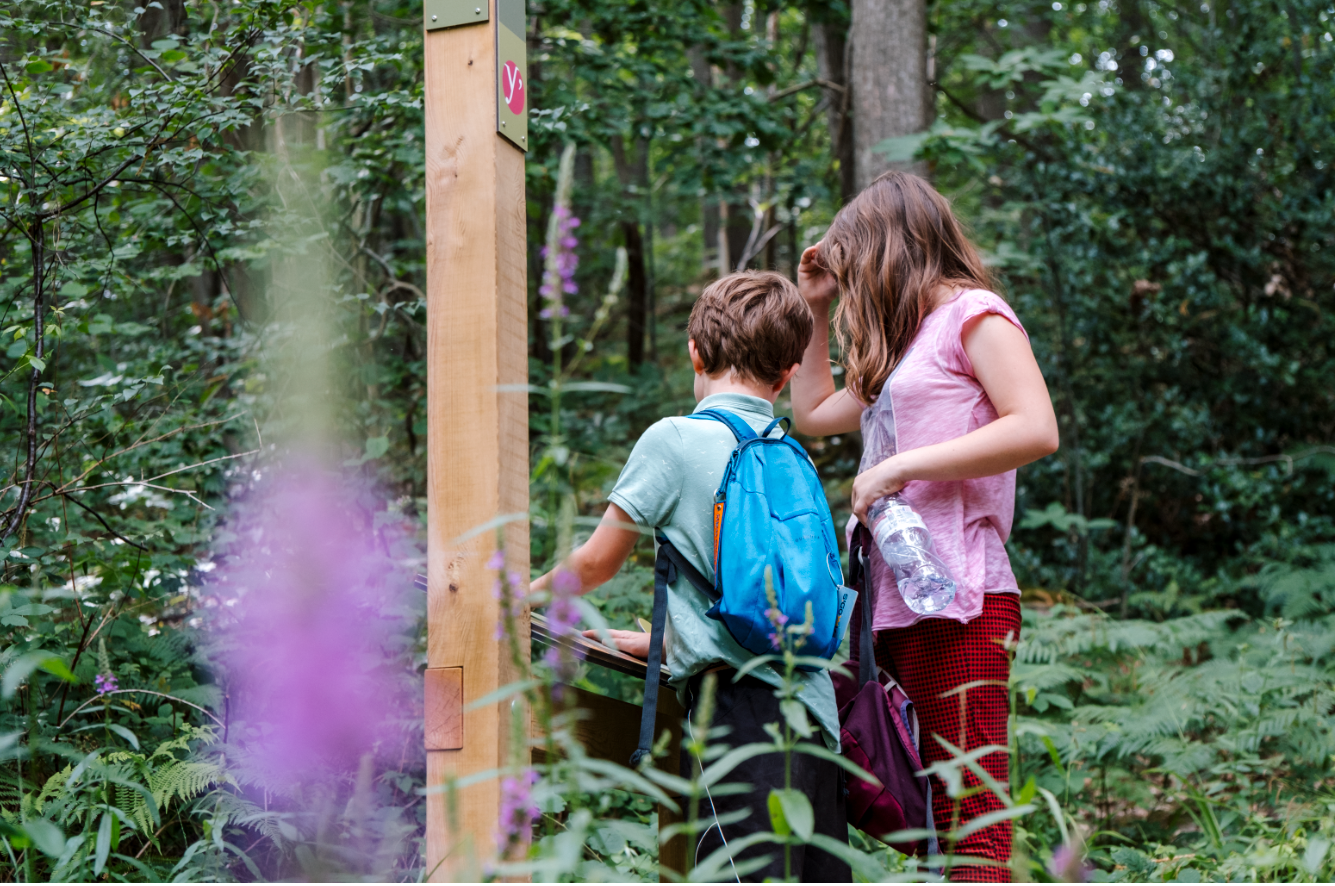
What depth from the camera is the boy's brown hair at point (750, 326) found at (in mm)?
2156

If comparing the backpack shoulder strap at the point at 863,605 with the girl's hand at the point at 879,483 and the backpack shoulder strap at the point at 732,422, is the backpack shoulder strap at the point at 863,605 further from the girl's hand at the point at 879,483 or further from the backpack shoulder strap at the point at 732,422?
the backpack shoulder strap at the point at 732,422

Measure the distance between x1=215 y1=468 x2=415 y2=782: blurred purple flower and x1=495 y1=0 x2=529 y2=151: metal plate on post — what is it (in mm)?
771

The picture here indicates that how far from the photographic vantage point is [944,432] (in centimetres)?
210

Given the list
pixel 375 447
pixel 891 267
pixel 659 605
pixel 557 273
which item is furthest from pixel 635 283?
pixel 557 273

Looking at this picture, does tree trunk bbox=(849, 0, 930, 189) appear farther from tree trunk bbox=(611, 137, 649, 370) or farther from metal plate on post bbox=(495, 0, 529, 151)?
metal plate on post bbox=(495, 0, 529, 151)

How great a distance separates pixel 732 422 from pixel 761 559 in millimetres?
319

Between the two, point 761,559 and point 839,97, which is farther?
point 839,97

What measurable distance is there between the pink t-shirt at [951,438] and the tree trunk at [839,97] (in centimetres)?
448

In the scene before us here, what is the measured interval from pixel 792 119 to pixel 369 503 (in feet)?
18.6

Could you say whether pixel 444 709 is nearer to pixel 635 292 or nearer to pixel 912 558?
pixel 912 558

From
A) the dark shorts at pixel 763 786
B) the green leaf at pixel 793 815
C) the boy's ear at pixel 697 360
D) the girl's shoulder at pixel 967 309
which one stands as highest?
the girl's shoulder at pixel 967 309

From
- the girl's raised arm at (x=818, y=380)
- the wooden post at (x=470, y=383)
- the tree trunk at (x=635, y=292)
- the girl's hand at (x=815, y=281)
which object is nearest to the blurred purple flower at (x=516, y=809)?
the wooden post at (x=470, y=383)

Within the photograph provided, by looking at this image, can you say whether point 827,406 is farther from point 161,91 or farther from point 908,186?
point 161,91

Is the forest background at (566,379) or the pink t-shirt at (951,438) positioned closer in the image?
the pink t-shirt at (951,438)
